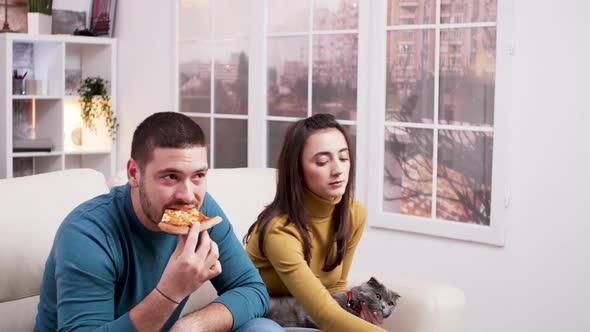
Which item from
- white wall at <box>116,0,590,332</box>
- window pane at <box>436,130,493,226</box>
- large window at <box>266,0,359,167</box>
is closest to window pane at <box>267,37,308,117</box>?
large window at <box>266,0,359,167</box>

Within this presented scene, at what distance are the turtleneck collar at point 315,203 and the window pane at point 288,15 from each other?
196 cm

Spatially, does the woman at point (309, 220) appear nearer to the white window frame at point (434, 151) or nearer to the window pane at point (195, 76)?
the white window frame at point (434, 151)

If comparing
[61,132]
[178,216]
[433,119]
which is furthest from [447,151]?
[61,132]

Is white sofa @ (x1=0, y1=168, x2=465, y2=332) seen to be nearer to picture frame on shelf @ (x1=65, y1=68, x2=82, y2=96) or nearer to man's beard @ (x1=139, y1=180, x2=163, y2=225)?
man's beard @ (x1=139, y1=180, x2=163, y2=225)

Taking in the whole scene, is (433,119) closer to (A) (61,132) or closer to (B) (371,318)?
(B) (371,318)

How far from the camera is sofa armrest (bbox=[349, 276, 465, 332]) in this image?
286 centimetres

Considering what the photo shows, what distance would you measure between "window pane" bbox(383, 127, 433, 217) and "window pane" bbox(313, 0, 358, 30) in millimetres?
607

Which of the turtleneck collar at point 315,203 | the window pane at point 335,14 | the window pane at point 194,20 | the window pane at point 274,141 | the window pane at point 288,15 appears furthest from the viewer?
the window pane at point 194,20

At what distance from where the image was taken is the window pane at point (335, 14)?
4.39 m

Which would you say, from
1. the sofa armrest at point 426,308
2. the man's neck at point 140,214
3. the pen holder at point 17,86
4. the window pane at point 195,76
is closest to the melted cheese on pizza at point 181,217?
the man's neck at point 140,214

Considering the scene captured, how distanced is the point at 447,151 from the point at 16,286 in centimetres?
223

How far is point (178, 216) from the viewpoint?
2.07 m

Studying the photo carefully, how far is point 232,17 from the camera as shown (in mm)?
4953

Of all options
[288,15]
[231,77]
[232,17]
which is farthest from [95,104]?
[288,15]
